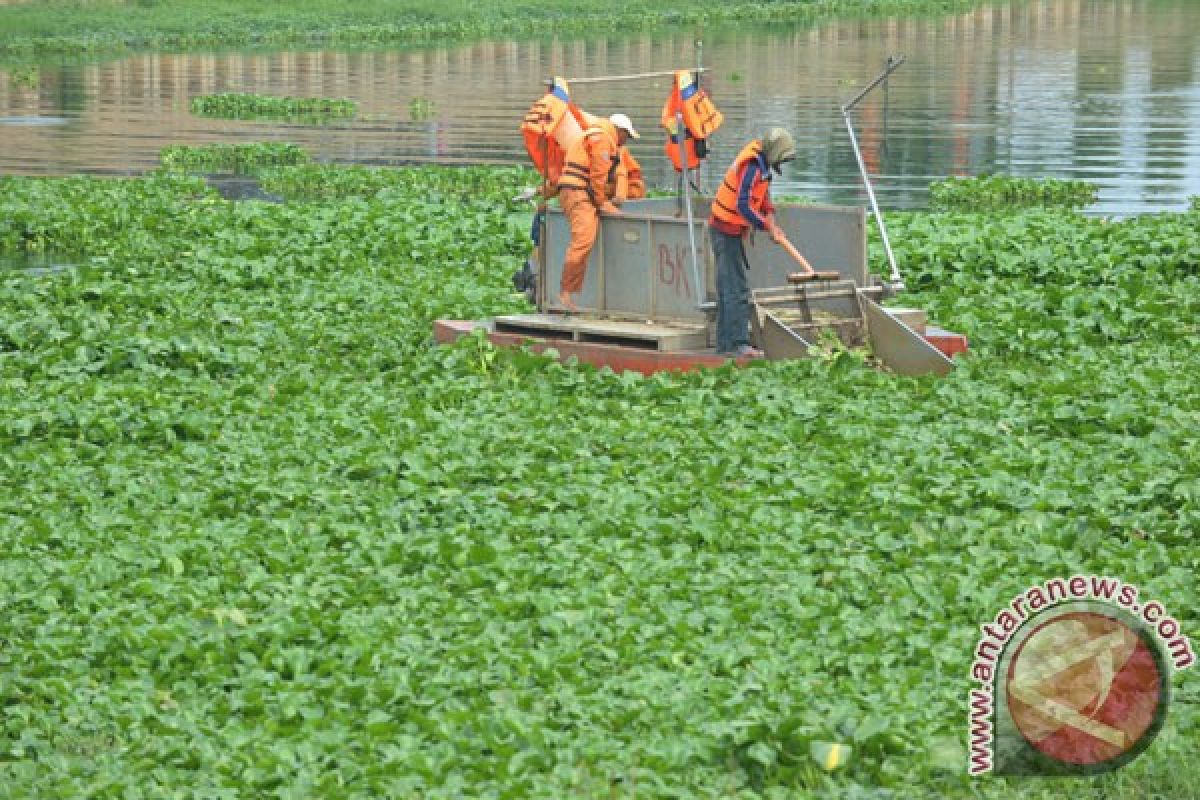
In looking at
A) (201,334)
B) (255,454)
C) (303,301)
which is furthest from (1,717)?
(303,301)

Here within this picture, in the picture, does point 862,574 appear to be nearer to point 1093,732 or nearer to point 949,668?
point 949,668

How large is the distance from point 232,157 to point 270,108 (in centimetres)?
1177

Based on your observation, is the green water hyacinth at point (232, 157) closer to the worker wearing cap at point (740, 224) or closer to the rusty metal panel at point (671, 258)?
the rusty metal panel at point (671, 258)

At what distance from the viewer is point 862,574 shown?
10484mm

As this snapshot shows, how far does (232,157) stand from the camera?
121 feet

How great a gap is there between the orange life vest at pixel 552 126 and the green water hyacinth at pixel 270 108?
101ft

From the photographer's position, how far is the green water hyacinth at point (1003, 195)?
29359 millimetres

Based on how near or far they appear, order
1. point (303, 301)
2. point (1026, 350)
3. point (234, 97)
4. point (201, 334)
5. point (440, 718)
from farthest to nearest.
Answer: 1. point (234, 97)
2. point (303, 301)
3. point (201, 334)
4. point (1026, 350)
5. point (440, 718)

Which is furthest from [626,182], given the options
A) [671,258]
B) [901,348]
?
[901,348]

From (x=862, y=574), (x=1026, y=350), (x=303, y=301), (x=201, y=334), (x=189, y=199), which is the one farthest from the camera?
(x=189, y=199)

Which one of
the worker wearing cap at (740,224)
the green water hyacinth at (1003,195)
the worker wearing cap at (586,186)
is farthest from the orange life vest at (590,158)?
the green water hyacinth at (1003,195)

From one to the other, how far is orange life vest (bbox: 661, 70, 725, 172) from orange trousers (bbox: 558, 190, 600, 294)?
781 mm

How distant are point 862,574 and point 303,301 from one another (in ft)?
31.4

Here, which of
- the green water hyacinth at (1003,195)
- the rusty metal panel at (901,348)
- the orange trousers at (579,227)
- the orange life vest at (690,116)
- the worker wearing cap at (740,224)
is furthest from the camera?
the green water hyacinth at (1003,195)
